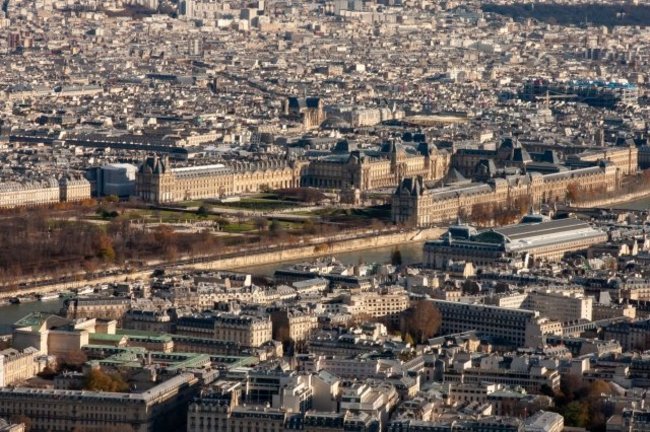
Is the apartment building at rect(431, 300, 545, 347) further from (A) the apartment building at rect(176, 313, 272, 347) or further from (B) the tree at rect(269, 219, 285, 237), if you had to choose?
(B) the tree at rect(269, 219, 285, 237)

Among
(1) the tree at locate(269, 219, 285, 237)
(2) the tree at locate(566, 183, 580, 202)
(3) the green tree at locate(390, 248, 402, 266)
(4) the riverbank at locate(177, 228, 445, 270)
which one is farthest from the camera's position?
(2) the tree at locate(566, 183, 580, 202)

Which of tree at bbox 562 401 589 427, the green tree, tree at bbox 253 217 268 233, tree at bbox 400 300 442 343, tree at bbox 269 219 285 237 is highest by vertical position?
tree at bbox 562 401 589 427

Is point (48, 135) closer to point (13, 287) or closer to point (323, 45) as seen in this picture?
point (13, 287)

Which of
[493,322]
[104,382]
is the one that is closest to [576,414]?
[104,382]

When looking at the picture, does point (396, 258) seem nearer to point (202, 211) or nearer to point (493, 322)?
point (202, 211)

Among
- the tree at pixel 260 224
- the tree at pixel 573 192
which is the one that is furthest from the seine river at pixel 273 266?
the tree at pixel 573 192

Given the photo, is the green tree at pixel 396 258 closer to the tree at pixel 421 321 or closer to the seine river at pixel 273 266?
the seine river at pixel 273 266

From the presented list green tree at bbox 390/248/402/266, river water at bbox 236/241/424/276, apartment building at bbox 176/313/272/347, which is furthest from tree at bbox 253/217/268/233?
apartment building at bbox 176/313/272/347
